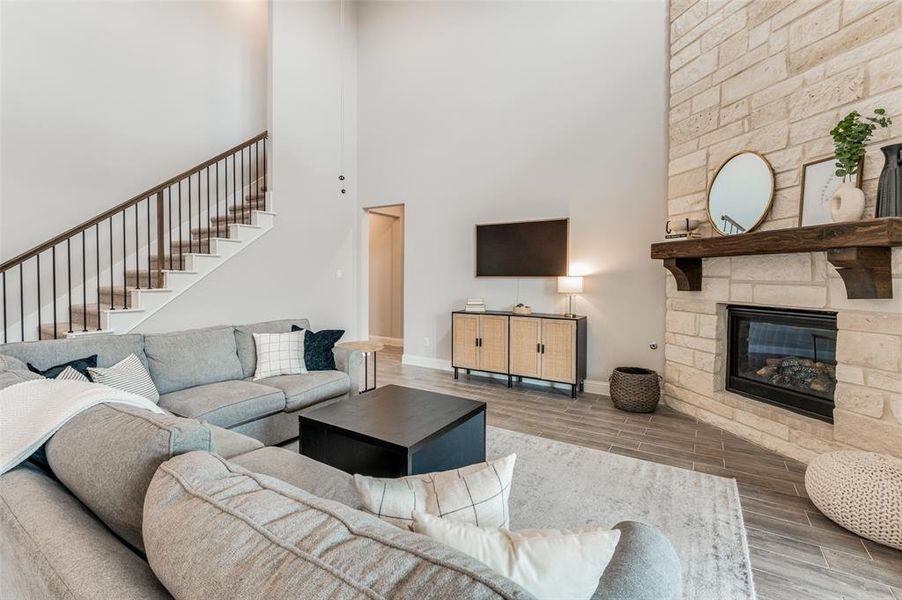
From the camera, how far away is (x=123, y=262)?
4.52 metres

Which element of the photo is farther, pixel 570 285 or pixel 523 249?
pixel 523 249

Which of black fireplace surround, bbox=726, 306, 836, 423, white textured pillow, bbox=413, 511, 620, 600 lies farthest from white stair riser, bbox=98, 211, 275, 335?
black fireplace surround, bbox=726, 306, 836, 423

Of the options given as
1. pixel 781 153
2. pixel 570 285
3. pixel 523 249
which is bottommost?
pixel 570 285

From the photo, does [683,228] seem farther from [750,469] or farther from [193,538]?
[193,538]

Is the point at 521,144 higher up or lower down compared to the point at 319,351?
higher up

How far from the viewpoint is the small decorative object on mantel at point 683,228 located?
367 cm

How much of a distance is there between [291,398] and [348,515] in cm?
263

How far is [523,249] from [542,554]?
443 cm

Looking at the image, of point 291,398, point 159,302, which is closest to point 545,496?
point 291,398

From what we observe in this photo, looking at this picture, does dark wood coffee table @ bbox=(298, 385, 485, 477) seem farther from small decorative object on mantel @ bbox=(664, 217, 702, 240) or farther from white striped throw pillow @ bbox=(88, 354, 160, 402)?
small decorative object on mantel @ bbox=(664, 217, 702, 240)

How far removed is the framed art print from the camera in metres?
2.69

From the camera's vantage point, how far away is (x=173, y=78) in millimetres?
5031

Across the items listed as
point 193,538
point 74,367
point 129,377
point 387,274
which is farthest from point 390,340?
point 193,538

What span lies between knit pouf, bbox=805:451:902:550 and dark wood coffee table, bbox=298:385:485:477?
70.9 inches
